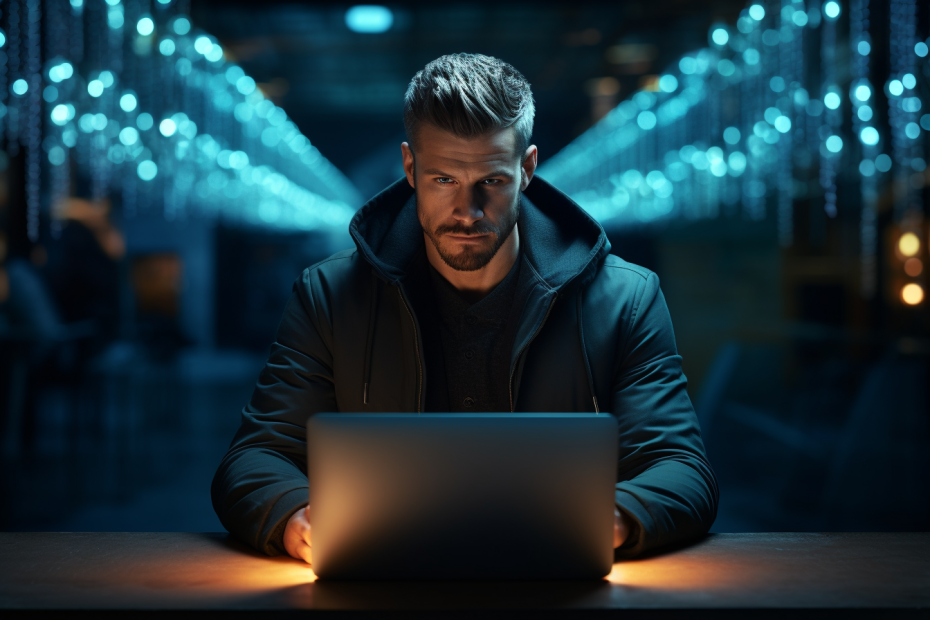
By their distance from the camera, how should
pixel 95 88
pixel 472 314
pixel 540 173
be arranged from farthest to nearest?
pixel 540 173, pixel 95 88, pixel 472 314

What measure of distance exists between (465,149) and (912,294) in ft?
20.0

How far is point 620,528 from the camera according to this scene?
3.94 feet

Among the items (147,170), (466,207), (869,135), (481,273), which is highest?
(869,135)

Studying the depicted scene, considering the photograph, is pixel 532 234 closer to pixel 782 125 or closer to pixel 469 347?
pixel 469 347

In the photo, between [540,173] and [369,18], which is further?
[369,18]

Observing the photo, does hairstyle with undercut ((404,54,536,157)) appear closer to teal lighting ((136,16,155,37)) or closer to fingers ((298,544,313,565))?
fingers ((298,544,313,565))

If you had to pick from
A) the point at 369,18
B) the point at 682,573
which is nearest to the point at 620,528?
the point at 682,573

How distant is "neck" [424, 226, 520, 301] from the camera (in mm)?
1708

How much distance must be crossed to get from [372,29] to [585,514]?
7.32 meters

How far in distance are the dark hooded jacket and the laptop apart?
470 millimetres

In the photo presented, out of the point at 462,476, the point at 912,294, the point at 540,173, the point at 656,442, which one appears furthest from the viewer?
the point at 912,294

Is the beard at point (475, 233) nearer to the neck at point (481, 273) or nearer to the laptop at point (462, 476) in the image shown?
the neck at point (481, 273)

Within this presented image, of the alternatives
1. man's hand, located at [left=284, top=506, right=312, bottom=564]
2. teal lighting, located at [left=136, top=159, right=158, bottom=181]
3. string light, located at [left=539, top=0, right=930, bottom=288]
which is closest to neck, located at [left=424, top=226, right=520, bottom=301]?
man's hand, located at [left=284, top=506, right=312, bottom=564]

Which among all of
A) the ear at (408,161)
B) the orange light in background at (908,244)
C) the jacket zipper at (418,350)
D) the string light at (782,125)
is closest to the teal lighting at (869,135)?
the string light at (782,125)
